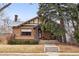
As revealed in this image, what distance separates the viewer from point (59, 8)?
11725 cm

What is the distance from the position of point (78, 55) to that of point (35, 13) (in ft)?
2.15

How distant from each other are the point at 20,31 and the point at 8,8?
11.1 inches

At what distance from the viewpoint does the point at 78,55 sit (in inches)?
4614

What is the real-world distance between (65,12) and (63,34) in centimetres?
24

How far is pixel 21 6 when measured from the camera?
385 feet

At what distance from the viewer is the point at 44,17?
4616 inches

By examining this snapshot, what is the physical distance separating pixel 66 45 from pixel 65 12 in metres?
0.36

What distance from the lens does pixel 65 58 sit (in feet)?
384

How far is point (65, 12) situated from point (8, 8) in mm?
620

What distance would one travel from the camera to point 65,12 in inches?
4616

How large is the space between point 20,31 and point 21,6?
272mm

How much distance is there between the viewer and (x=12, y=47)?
117188 millimetres

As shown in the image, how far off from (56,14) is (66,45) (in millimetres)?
354

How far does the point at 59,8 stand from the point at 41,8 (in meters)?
0.20
